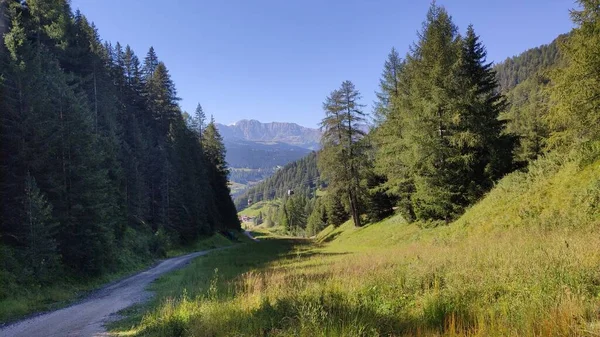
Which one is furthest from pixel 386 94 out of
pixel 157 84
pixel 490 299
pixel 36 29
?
pixel 157 84

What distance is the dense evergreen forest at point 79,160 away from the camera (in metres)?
18.8

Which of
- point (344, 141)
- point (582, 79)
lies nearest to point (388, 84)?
point (344, 141)

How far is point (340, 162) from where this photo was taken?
38625 mm

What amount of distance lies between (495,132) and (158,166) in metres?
46.7

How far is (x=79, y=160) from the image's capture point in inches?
894

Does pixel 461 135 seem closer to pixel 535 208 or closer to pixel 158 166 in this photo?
pixel 535 208

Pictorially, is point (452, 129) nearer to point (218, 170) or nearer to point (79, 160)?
point (79, 160)

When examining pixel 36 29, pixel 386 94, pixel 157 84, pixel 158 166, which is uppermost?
pixel 157 84

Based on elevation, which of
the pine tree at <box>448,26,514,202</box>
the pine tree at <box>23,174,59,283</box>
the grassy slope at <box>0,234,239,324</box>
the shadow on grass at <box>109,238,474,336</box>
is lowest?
the grassy slope at <box>0,234,239,324</box>

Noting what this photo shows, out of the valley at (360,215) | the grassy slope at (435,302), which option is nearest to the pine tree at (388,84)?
the valley at (360,215)

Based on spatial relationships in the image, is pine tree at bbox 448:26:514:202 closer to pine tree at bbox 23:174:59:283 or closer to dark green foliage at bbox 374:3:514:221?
dark green foliage at bbox 374:3:514:221

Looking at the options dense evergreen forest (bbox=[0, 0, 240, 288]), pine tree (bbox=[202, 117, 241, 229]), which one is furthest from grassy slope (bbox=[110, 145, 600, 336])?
pine tree (bbox=[202, 117, 241, 229])

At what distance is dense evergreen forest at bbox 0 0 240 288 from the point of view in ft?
61.7

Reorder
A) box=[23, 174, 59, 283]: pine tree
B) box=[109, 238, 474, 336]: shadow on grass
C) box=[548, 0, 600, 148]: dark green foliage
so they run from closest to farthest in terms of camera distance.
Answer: box=[109, 238, 474, 336]: shadow on grass
box=[23, 174, 59, 283]: pine tree
box=[548, 0, 600, 148]: dark green foliage
